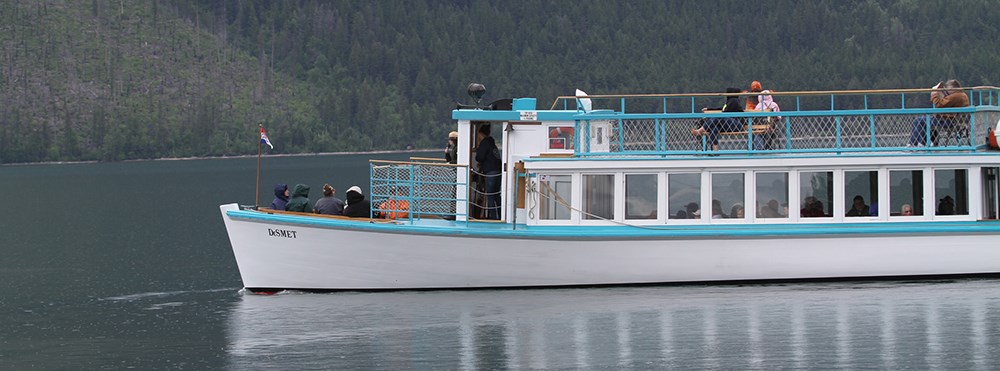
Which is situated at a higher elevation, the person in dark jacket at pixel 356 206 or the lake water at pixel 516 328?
the person in dark jacket at pixel 356 206

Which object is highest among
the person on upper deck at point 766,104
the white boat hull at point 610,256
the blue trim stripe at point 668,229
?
the person on upper deck at point 766,104

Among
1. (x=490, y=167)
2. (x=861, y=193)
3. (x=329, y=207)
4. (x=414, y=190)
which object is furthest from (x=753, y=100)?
(x=329, y=207)

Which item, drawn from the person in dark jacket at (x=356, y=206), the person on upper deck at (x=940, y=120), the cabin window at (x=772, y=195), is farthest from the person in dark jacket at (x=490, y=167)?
the person on upper deck at (x=940, y=120)

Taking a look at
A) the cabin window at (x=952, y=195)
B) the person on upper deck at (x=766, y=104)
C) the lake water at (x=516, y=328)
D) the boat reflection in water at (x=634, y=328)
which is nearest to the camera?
the boat reflection in water at (x=634, y=328)

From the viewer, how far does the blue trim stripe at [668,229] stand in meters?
24.2

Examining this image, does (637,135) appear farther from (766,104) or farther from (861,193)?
(861,193)

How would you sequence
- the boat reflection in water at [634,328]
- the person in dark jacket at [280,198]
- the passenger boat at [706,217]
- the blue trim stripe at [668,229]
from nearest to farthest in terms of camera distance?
the boat reflection in water at [634,328]
the blue trim stripe at [668,229]
the passenger boat at [706,217]
the person in dark jacket at [280,198]

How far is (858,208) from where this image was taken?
24734mm

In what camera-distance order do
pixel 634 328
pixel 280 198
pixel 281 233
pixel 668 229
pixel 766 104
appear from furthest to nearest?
pixel 280 198, pixel 766 104, pixel 281 233, pixel 668 229, pixel 634 328

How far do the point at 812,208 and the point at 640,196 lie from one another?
2752mm

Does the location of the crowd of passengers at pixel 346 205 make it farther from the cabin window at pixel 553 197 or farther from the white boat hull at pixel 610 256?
the cabin window at pixel 553 197

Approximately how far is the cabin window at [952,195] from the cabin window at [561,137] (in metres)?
5.97

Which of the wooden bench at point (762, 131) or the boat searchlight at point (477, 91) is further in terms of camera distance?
the boat searchlight at point (477, 91)

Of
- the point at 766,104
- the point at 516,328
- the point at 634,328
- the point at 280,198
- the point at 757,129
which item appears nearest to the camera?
the point at 634,328
